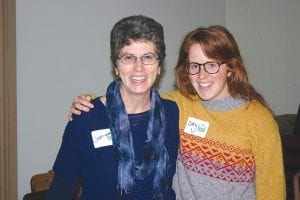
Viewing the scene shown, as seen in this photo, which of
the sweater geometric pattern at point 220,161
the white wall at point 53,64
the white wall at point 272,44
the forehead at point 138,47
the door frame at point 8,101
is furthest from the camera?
the white wall at point 272,44

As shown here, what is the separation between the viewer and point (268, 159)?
63.0 inches

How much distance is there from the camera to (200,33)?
173 cm

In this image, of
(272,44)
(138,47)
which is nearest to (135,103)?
(138,47)

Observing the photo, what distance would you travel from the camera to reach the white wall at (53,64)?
8.82ft

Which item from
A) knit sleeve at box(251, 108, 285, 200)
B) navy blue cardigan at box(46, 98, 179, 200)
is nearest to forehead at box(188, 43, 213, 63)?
knit sleeve at box(251, 108, 285, 200)

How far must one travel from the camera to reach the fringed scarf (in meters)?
1.59

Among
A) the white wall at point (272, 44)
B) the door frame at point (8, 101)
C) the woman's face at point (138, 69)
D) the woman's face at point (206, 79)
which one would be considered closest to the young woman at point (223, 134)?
the woman's face at point (206, 79)

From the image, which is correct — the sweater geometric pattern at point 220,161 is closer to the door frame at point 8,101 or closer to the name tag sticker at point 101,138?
the name tag sticker at point 101,138

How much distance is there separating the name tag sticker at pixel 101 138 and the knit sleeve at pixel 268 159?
73 cm

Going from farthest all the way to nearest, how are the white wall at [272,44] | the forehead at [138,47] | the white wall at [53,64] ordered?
the white wall at [272,44], the white wall at [53,64], the forehead at [138,47]

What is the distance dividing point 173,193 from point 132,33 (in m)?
0.90

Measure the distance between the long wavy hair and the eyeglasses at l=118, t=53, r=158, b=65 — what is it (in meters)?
0.28

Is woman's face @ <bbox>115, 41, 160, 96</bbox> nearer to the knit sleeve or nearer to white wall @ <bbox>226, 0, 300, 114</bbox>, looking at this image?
the knit sleeve

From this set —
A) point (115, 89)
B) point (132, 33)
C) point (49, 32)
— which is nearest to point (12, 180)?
point (49, 32)
